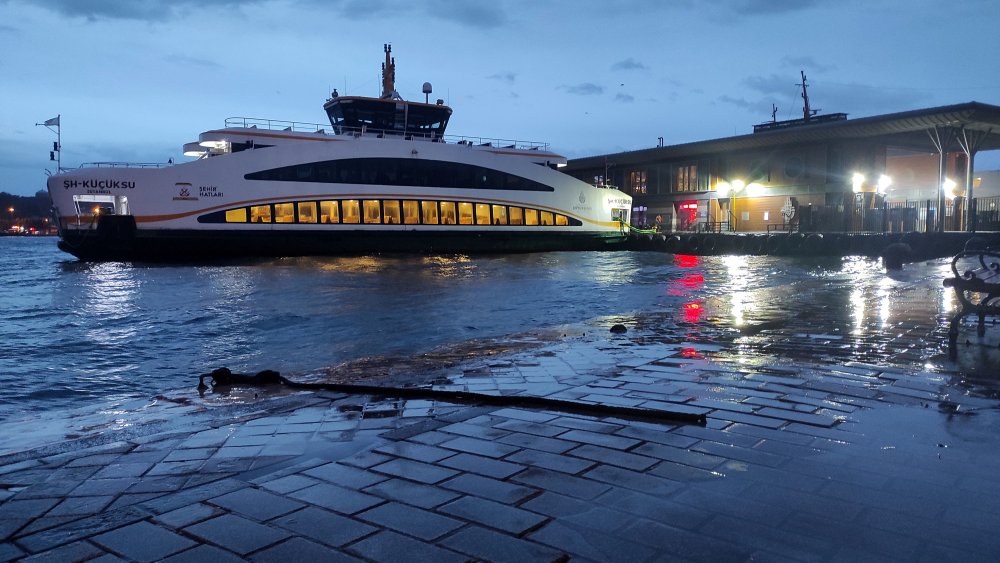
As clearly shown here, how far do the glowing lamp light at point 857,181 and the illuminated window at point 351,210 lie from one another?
2489cm

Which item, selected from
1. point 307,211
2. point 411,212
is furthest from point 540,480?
point 411,212

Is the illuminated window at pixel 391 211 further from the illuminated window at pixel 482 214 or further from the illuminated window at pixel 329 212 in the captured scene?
the illuminated window at pixel 482 214

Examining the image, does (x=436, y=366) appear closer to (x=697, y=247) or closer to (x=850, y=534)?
(x=850, y=534)

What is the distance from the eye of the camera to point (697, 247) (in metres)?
35.6

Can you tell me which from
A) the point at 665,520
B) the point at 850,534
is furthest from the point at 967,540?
the point at 665,520

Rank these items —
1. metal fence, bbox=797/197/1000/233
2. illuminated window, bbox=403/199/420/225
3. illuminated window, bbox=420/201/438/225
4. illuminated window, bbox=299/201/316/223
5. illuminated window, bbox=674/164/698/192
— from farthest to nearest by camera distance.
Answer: illuminated window, bbox=674/164/698/192, illuminated window, bbox=420/201/438/225, illuminated window, bbox=403/199/420/225, illuminated window, bbox=299/201/316/223, metal fence, bbox=797/197/1000/233

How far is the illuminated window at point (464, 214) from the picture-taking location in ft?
111

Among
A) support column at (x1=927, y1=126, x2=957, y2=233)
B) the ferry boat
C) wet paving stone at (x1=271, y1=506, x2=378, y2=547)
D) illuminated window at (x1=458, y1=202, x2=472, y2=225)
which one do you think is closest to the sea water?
the ferry boat

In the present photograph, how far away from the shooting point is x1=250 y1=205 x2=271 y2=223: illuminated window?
28.5 metres

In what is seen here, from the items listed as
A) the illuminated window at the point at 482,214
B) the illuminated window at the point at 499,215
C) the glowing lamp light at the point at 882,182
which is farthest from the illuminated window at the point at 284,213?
the glowing lamp light at the point at 882,182

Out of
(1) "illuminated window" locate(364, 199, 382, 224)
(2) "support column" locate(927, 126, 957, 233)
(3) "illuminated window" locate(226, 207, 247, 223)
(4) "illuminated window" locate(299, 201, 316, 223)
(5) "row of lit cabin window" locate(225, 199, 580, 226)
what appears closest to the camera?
(2) "support column" locate(927, 126, 957, 233)

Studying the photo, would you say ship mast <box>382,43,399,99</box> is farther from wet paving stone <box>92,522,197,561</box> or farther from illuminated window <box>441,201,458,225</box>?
wet paving stone <box>92,522,197,561</box>

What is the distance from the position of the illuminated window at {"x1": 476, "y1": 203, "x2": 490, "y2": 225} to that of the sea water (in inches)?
282

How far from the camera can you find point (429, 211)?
3300 centimetres
